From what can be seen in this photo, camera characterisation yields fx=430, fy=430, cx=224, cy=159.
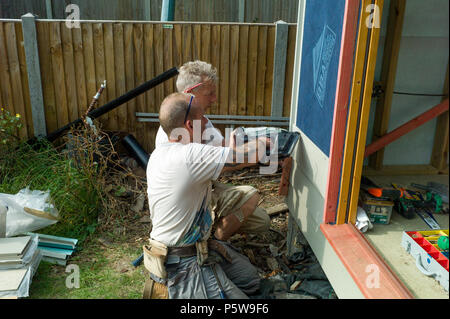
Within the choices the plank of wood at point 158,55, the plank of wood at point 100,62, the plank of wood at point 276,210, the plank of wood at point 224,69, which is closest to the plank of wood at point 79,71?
the plank of wood at point 100,62

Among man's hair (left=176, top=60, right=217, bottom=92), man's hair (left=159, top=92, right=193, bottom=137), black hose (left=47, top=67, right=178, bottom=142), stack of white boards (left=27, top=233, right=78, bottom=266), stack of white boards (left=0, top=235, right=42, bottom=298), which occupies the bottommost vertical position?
stack of white boards (left=27, top=233, right=78, bottom=266)

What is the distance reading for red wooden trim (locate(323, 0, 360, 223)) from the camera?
8.09 ft

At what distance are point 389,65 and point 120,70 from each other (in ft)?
11.6

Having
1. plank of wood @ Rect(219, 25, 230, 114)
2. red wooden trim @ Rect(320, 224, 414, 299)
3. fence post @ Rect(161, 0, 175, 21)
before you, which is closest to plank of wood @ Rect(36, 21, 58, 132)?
fence post @ Rect(161, 0, 175, 21)

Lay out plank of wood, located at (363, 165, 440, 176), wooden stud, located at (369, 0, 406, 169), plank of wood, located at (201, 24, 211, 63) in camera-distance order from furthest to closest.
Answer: plank of wood, located at (201, 24, 211, 63), plank of wood, located at (363, 165, 440, 176), wooden stud, located at (369, 0, 406, 169)

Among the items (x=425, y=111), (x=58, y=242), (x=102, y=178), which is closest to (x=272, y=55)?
(x=425, y=111)

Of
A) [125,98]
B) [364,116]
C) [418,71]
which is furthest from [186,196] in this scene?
[125,98]

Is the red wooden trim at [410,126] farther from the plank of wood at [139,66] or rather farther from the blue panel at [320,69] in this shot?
the plank of wood at [139,66]

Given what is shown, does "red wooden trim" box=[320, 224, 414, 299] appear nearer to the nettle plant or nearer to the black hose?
the black hose

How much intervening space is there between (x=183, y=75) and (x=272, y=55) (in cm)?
260

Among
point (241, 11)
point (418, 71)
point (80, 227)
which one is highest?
point (241, 11)

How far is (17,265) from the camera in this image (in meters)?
A: 3.42

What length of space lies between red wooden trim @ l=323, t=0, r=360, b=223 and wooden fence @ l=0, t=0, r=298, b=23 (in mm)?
7977

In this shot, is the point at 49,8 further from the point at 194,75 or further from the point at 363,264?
the point at 363,264
